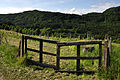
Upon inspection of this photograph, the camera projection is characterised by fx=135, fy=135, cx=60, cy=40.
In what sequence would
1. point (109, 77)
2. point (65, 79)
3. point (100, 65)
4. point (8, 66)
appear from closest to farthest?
point (109, 77)
point (65, 79)
point (100, 65)
point (8, 66)

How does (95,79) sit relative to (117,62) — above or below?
below

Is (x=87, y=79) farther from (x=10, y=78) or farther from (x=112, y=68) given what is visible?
Answer: (x=10, y=78)

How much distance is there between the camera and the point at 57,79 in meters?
Result: 5.30

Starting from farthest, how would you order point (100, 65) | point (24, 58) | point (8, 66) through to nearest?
point (24, 58)
point (8, 66)
point (100, 65)

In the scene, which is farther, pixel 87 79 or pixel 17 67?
pixel 17 67

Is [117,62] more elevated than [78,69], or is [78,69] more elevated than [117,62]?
[117,62]

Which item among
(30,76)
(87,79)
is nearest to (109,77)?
(87,79)

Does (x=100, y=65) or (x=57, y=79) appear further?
(x=100, y=65)

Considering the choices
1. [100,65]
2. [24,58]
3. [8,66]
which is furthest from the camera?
[24,58]

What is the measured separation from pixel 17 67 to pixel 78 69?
2.77 metres

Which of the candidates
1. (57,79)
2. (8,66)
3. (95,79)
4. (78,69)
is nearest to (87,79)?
(95,79)

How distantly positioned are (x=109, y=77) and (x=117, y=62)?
2.79 ft

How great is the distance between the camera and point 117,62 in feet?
17.9

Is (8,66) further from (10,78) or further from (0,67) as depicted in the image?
(10,78)
